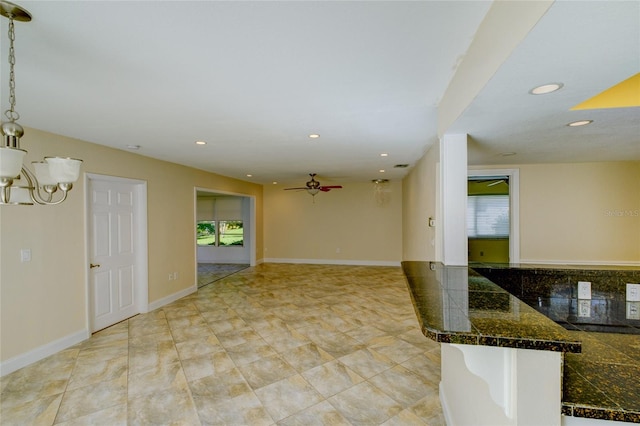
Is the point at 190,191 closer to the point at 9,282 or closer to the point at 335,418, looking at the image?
the point at 9,282

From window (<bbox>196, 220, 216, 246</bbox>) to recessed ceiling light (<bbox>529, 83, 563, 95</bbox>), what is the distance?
30.3 ft

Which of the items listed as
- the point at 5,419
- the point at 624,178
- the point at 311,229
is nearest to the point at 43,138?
the point at 5,419

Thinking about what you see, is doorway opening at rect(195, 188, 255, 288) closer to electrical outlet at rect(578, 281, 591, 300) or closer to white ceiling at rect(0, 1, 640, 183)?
white ceiling at rect(0, 1, 640, 183)

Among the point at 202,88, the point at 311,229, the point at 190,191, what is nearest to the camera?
the point at 202,88

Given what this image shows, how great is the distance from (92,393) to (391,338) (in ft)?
9.80

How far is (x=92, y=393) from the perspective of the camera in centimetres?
240

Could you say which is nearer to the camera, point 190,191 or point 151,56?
point 151,56

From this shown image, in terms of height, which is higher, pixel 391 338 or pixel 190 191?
pixel 190 191

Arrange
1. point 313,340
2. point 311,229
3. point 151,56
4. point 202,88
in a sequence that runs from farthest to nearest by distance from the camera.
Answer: point 311,229
point 313,340
point 202,88
point 151,56

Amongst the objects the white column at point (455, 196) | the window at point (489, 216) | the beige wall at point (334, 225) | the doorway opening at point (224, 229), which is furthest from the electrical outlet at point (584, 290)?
the doorway opening at point (224, 229)

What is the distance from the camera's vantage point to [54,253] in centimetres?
316

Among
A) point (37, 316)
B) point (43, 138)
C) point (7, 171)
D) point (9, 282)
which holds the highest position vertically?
point (43, 138)

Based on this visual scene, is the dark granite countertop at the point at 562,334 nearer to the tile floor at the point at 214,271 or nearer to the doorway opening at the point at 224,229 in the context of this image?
the tile floor at the point at 214,271

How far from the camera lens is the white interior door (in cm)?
372
